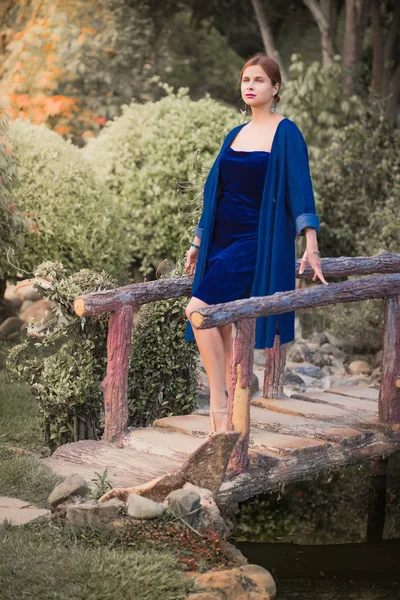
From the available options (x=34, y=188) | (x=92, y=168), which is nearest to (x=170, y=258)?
(x=92, y=168)

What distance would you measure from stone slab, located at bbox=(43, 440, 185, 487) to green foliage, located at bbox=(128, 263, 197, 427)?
776mm

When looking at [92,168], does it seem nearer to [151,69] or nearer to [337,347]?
[337,347]

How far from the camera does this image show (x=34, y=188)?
9492mm

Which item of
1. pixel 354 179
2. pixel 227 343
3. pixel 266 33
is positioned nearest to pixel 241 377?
pixel 227 343

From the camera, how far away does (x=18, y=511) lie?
501 centimetres

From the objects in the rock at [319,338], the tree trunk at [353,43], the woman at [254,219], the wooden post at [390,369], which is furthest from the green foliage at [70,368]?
the tree trunk at [353,43]

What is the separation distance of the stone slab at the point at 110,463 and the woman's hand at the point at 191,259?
1168 mm

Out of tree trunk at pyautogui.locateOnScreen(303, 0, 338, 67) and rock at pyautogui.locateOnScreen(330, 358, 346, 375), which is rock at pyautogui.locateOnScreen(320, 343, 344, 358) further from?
tree trunk at pyautogui.locateOnScreen(303, 0, 338, 67)

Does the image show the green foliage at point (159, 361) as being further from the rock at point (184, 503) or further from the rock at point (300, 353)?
the rock at point (300, 353)

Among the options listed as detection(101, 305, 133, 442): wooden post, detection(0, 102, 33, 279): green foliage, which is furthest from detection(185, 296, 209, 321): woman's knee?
detection(0, 102, 33, 279): green foliage

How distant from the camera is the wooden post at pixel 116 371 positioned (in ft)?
19.0

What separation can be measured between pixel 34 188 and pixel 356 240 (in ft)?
13.3

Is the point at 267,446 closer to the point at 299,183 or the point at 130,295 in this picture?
the point at 130,295

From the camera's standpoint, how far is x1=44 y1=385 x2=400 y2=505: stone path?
5422 mm
